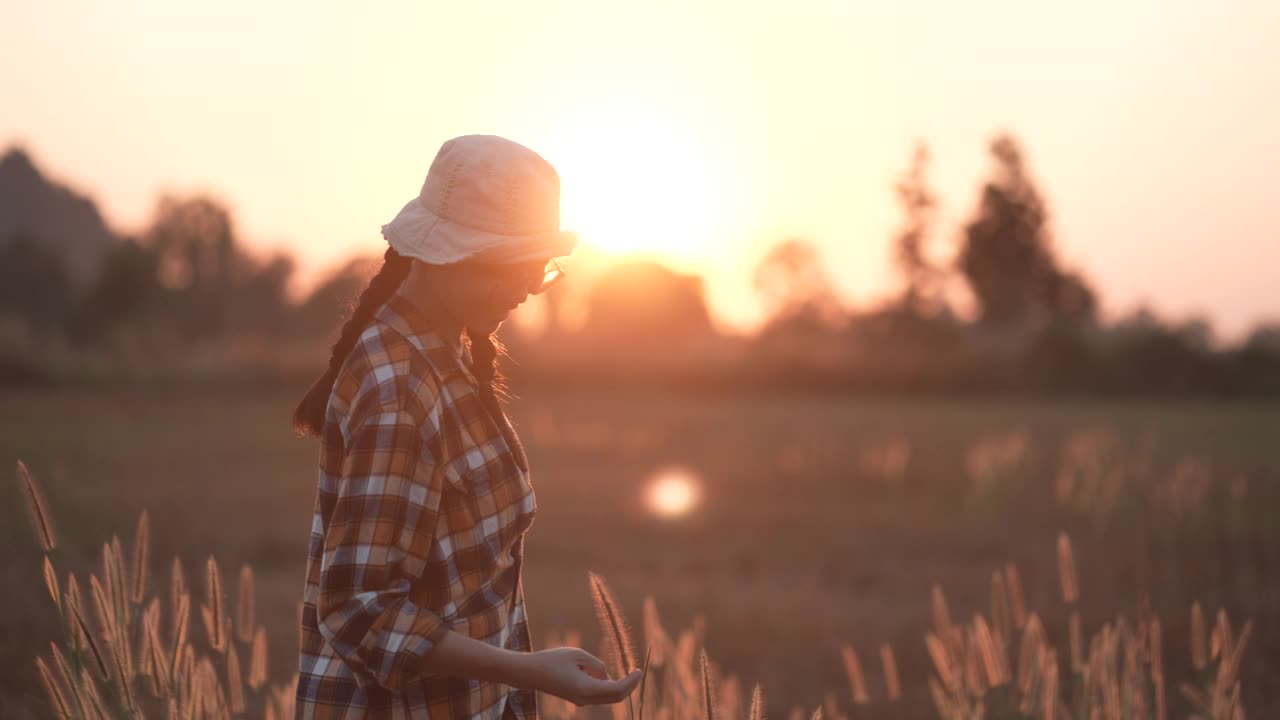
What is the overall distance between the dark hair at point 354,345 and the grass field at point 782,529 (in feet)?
5.22

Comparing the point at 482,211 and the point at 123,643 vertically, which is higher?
the point at 482,211

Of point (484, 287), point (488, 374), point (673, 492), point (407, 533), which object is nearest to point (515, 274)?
point (484, 287)

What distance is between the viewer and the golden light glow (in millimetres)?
14703

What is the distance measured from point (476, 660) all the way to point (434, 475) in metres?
0.31

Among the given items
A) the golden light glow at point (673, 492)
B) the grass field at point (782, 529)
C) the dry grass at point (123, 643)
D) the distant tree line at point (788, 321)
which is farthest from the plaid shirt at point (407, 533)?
the distant tree line at point (788, 321)

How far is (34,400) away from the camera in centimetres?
2970

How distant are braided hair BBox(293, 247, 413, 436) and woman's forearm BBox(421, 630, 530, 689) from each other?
476mm

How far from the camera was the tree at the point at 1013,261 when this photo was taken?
6862 centimetres

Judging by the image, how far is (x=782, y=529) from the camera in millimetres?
13328

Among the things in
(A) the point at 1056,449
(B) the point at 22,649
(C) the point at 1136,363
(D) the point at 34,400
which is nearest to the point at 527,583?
(B) the point at 22,649

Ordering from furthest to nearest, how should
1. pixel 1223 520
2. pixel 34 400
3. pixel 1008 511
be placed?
pixel 34 400 < pixel 1008 511 < pixel 1223 520

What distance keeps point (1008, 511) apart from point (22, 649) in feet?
37.7

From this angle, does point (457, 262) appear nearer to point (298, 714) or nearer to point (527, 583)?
point (298, 714)

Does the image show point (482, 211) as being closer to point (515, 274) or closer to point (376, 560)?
point (515, 274)
